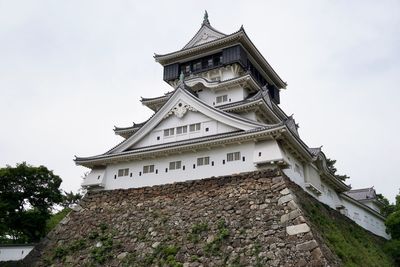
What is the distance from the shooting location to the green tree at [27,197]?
19.6 metres

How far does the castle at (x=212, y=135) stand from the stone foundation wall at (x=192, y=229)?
28.3 inches

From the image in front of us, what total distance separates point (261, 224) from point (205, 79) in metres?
Answer: 10.6

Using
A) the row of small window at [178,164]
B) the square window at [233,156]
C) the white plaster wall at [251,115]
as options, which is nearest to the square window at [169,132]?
the row of small window at [178,164]

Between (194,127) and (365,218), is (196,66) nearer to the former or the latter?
(194,127)

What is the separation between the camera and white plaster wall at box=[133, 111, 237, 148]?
1691 cm

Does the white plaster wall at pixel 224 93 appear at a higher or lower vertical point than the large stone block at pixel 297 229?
higher

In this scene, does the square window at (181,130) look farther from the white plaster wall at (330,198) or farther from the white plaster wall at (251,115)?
the white plaster wall at (330,198)

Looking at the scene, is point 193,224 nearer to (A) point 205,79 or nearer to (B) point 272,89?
(A) point 205,79

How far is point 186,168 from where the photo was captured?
16594 millimetres

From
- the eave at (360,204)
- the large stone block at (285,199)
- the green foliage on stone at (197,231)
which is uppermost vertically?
the eave at (360,204)

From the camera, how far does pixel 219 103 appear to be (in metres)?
21.4

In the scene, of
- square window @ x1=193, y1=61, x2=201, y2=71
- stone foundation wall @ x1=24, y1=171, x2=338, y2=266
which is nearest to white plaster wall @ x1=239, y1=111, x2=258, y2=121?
stone foundation wall @ x1=24, y1=171, x2=338, y2=266

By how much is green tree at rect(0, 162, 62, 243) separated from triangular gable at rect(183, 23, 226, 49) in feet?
36.9

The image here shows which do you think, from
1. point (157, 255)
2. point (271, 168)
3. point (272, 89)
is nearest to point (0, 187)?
point (157, 255)
